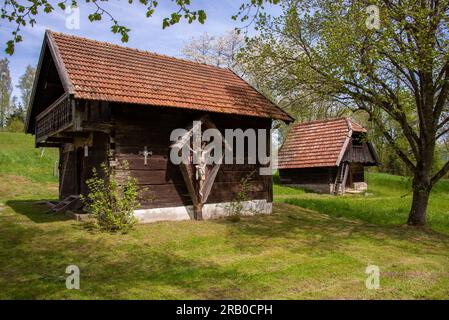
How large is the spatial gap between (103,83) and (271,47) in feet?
18.0

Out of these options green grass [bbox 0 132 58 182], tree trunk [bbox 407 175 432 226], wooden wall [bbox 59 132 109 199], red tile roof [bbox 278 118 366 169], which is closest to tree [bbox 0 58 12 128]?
green grass [bbox 0 132 58 182]

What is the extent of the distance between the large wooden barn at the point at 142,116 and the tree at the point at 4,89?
48.6 m

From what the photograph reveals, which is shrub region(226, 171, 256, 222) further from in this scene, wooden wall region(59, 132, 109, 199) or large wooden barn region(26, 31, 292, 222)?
wooden wall region(59, 132, 109, 199)

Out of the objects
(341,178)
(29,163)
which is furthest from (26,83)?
(341,178)

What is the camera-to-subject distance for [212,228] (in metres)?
11.0

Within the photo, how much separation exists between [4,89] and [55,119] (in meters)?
53.8

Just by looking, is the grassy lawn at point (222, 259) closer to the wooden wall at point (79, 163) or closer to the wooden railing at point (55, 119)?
the wooden wall at point (79, 163)

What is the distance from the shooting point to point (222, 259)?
26.0 feet

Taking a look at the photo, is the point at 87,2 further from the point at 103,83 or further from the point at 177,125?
the point at 177,125

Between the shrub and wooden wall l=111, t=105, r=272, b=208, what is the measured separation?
0.30 metres

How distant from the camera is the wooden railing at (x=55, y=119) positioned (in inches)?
421

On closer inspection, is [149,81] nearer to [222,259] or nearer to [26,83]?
[222,259]

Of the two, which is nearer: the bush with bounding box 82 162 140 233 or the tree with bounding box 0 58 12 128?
the bush with bounding box 82 162 140 233

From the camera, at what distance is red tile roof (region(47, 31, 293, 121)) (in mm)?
10484
